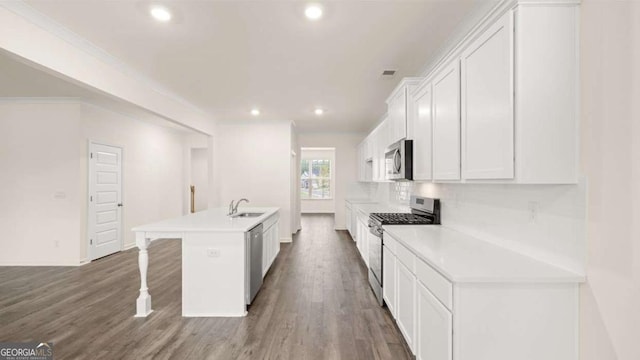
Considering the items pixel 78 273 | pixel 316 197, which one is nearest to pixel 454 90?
pixel 78 273

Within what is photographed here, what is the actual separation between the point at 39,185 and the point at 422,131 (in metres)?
5.99

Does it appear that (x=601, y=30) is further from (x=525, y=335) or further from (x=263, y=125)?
(x=263, y=125)

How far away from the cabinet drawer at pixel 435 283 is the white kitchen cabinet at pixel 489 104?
0.67m

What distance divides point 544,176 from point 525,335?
0.85 m

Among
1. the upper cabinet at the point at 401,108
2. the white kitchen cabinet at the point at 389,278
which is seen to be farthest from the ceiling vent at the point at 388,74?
the white kitchen cabinet at the point at 389,278

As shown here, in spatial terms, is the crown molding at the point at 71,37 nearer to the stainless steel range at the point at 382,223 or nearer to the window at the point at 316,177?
the stainless steel range at the point at 382,223

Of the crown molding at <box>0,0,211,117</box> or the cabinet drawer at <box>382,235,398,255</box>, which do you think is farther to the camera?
the cabinet drawer at <box>382,235,398,255</box>

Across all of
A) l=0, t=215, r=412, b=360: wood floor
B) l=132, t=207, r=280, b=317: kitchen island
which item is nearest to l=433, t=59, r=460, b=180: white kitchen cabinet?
l=0, t=215, r=412, b=360: wood floor

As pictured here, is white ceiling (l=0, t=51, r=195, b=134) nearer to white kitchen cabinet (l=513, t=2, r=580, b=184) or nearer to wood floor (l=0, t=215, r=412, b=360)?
wood floor (l=0, t=215, r=412, b=360)

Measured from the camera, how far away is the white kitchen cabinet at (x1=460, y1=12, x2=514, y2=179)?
5.01ft

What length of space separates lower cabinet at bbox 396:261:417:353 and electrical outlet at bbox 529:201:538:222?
0.86m

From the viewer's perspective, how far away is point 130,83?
346 cm

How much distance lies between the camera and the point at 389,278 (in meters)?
2.82

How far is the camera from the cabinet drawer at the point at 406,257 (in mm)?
2115
